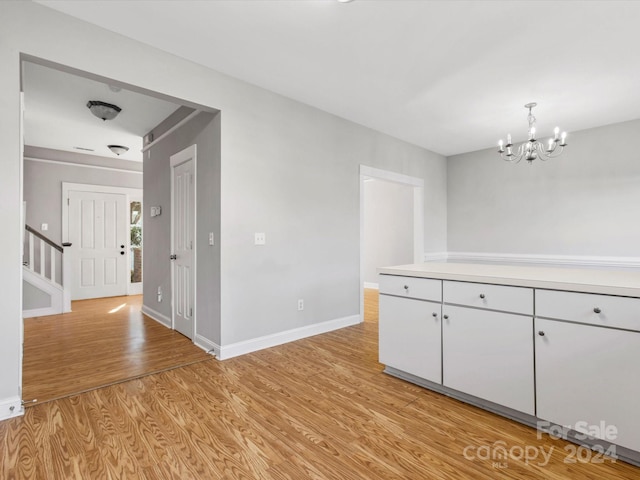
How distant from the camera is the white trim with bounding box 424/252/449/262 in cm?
589

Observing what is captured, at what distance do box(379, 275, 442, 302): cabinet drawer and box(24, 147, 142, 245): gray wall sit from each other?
632 cm

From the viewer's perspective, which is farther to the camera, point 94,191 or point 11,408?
point 94,191

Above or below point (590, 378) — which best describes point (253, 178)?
above

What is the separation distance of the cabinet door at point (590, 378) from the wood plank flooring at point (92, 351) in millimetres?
2723

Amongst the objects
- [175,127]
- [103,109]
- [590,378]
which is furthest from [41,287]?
[590,378]

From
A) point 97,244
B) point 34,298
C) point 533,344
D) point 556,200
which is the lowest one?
point 34,298

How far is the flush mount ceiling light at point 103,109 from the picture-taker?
3.80 m

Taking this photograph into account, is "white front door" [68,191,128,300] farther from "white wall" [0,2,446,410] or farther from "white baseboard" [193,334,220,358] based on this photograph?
"white wall" [0,2,446,410]

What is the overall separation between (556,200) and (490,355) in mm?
4231

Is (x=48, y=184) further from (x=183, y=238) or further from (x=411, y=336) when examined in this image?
(x=411, y=336)

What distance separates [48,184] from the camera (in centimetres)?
591

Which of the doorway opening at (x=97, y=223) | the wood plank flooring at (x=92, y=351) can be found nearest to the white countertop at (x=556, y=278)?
the doorway opening at (x=97, y=223)

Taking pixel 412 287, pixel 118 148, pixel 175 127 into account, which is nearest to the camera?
pixel 412 287

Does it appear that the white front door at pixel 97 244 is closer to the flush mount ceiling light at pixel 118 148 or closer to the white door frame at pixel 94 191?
the white door frame at pixel 94 191
